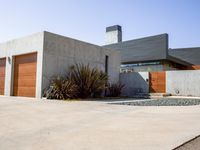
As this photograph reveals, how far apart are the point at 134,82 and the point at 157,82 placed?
76.1 inches

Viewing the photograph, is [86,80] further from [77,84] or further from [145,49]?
[145,49]

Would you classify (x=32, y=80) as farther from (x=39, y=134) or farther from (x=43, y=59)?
(x=39, y=134)

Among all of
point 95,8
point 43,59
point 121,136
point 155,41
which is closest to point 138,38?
point 155,41

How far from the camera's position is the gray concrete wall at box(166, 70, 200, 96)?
1672 centimetres

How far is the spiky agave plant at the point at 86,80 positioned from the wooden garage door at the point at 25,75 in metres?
2.33

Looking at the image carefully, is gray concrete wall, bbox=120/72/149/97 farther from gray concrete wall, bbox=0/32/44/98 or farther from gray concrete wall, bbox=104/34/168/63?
gray concrete wall, bbox=0/32/44/98

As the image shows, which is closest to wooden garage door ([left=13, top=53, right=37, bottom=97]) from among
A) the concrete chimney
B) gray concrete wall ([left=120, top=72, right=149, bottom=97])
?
gray concrete wall ([left=120, top=72, right=149, bottom=97])

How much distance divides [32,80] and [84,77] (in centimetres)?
311

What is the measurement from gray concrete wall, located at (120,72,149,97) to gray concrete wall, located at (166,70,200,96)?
182cm

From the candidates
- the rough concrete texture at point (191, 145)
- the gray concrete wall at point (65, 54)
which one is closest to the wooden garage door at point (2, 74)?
the gray concrete wall at point (65, 54)

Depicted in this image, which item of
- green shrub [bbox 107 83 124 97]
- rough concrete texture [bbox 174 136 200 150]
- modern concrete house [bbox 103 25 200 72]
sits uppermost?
modern concrete house [bbox 103 25 200 72]

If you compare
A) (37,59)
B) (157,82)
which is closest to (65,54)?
(37,59)

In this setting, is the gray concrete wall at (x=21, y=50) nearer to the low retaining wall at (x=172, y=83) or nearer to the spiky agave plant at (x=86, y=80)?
the spiky agave plant at (x=86, y=80)

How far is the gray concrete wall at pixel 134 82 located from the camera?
1856cm
